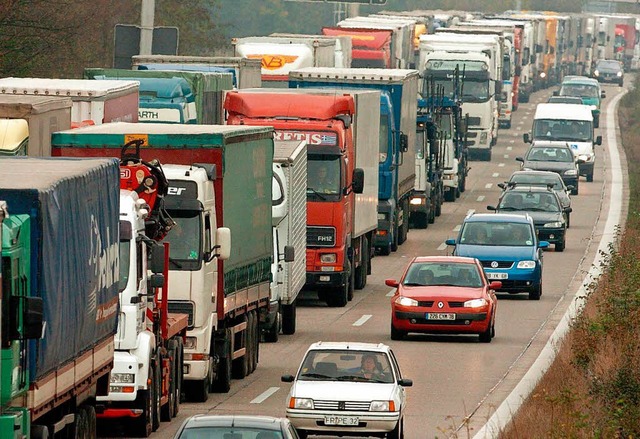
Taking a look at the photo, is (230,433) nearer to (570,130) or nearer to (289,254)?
(289,254)

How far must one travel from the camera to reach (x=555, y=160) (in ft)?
202

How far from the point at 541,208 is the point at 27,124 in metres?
22.2

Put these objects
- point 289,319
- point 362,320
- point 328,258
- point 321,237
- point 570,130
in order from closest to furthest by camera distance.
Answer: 1. point 289,319
2. point 362,320
3. point 321,237
4. point 328,258
5. point 570,130

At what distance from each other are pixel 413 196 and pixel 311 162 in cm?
1663

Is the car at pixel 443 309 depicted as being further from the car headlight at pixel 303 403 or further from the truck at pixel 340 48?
the truck at pixel 340 48

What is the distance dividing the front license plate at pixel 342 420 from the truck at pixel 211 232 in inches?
122

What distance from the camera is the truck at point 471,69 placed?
67500 mm

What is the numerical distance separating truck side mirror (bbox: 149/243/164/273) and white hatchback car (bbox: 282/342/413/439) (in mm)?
1670

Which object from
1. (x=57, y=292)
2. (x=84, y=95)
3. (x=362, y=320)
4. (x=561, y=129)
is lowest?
(x=561, y=129)

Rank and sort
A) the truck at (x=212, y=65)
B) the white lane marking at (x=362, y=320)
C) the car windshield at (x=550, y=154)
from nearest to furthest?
the white lane marking at (x=362, y=320)
the truck at (x=212, y=65)
the car windshield at (x=550, y=154)

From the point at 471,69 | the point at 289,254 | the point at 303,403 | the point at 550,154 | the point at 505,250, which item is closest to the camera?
the point at 303,403

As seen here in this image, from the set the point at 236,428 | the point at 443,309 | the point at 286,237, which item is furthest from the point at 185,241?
the point at 443,309

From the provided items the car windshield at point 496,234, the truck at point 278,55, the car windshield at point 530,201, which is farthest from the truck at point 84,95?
the truck at point 278,55

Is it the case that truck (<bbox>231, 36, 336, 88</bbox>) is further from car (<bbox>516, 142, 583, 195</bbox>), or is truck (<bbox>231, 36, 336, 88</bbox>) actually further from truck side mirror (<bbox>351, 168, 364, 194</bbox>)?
truck side mirror (<bbox>351, 168, 364, 194</bbox>)
